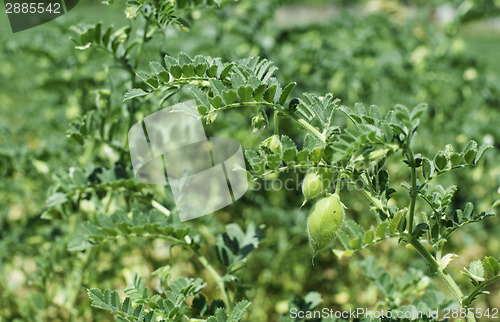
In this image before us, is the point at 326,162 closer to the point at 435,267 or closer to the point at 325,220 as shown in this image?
the point at 325,220

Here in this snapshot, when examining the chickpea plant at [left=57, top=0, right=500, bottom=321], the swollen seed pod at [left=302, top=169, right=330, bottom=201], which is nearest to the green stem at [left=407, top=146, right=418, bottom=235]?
the chickpea plant at [left=57, top=0, right=500, bottom=321]

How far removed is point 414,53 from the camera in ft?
7.32

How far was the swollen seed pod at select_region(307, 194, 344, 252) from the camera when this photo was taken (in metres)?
0.73

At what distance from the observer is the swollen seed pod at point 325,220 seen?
728 millimetres

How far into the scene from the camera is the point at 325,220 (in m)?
0.74

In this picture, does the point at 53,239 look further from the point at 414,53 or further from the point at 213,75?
the point at 414,53

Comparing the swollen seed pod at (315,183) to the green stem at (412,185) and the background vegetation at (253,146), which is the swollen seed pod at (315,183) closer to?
the green stem at (412,185)

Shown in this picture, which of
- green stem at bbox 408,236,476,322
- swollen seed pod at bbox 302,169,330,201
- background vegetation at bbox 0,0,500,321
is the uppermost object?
swollen seed pod at bbox 302,169,330,201

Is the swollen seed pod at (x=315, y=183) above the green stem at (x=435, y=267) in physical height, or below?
above

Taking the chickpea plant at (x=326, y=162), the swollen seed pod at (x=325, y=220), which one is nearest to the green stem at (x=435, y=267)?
the chickpea plant at (x=326, y=162)

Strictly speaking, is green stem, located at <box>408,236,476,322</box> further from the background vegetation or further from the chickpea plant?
the background vegetation

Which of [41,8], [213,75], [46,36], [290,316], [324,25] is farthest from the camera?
[324,25]

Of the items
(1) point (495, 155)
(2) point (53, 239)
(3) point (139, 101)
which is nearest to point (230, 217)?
(2) point (53, 239)

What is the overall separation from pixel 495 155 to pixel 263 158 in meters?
1.35
